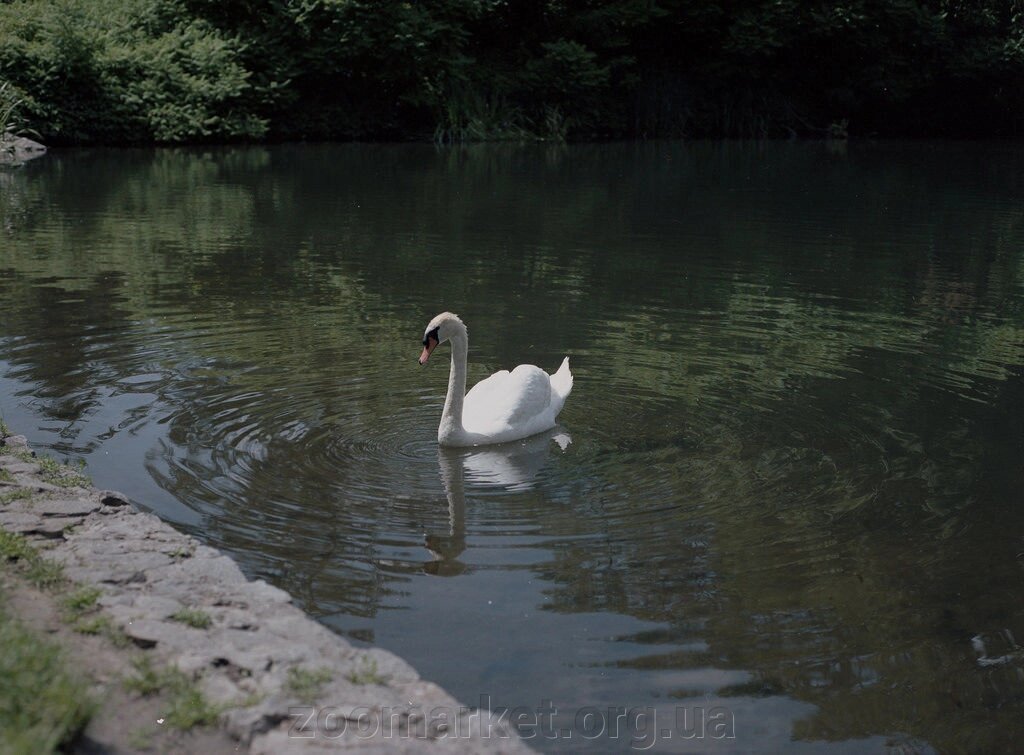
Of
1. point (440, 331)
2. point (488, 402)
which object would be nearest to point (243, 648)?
point (440, 331)

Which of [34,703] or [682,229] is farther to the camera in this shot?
[682,229]

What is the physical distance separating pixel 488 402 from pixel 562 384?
30.1 inches

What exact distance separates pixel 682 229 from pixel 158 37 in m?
23.6

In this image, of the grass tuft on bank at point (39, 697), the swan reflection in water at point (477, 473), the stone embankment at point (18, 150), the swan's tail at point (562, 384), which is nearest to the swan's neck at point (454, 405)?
the swan reflection in water at point (477, 473)

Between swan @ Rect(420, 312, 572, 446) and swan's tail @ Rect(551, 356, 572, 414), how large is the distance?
0.04ft

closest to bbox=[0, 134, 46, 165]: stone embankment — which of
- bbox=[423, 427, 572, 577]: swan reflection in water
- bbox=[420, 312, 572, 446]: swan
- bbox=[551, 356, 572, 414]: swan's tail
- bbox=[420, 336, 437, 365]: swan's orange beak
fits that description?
bbox=[551, 356, 572, 414]: swan's tail

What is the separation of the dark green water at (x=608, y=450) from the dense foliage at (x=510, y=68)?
16438mm

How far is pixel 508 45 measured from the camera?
137 feet

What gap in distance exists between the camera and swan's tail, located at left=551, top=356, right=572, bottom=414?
29.5 ft

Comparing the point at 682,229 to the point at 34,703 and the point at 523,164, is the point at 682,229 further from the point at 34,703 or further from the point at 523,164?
the point at 34,703

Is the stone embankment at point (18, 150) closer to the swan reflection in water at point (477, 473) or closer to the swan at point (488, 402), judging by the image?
the swan at point (488, 402)

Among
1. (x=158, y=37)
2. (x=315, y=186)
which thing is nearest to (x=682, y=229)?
(x=315, y=186)

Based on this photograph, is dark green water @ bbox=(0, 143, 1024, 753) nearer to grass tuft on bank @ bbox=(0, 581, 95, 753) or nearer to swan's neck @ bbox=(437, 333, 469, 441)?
swan's neck @ bbox=(437, 333, 469, 441)

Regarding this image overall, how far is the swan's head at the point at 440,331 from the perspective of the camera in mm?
8023
